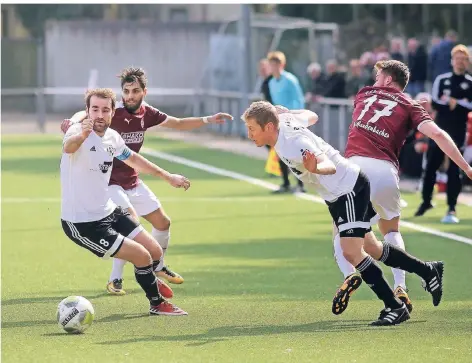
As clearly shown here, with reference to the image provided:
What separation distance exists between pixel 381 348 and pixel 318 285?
3.12 m

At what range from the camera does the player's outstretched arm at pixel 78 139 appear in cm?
993

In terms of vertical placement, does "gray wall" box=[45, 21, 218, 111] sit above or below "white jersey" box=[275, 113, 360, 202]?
below

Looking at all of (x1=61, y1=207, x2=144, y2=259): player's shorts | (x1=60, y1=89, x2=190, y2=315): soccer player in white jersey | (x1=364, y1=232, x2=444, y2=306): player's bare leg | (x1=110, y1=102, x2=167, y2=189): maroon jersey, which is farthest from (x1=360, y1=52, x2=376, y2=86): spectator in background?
(x1=61, y1=207, x2=144, y2=259): player's shorts

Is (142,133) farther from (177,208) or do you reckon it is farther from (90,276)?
(177,208)

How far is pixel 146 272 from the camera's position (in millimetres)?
10445

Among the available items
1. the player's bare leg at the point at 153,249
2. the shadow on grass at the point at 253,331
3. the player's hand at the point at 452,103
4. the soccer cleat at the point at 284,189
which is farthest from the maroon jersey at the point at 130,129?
the soccer cleat at the point at 284,189

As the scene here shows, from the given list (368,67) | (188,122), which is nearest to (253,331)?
(188,122)

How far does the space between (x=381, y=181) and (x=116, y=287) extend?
2599 mm

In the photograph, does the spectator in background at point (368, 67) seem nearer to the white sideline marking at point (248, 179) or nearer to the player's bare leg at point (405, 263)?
the white sideline marking at point (248, 179)

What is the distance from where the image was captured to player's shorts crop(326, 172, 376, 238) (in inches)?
394

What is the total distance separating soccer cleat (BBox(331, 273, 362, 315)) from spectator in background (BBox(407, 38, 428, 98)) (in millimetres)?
18731

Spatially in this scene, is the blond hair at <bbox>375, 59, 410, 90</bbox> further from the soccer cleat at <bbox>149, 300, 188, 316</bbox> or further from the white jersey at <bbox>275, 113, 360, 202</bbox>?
the soccer cleat at <bbox>149, 300, 188, 316</bbox>

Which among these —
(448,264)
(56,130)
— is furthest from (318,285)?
(56,130)

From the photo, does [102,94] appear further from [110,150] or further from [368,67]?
[368,67]
